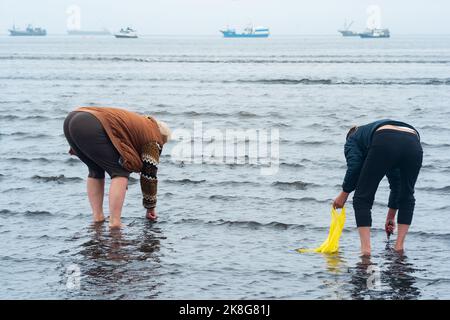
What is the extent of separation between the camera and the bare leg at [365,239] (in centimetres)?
873

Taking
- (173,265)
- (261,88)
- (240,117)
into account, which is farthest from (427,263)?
(261,88)

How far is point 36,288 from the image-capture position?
7.80 metres

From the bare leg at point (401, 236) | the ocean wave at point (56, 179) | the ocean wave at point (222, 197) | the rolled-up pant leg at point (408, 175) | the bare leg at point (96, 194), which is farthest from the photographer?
the ocean wave at point (56, 179)

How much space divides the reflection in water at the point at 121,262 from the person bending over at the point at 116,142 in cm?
41

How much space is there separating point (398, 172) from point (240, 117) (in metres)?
16.4

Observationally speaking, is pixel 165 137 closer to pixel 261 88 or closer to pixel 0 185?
pixel 0 185

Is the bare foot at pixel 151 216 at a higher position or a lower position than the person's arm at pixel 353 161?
lower

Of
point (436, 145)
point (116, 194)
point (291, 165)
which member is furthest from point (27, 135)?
point (116, 194)

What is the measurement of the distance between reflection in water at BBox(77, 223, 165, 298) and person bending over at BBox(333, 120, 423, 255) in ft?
7.33

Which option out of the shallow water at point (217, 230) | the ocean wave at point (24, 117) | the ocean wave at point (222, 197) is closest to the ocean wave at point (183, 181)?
the shallow water at point (217, 230)

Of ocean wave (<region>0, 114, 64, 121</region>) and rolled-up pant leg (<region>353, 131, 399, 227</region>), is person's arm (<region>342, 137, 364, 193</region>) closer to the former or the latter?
rolled-up pant leg (<region>353, 131, 399, 227</region>)

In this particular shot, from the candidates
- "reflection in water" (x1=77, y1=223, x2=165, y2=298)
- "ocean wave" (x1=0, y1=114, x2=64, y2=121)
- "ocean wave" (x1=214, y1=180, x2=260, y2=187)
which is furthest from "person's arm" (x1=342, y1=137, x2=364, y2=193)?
"ocean wave" (x1=0, y1=114, x2=64, y2=121)

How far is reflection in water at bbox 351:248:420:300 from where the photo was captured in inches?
300

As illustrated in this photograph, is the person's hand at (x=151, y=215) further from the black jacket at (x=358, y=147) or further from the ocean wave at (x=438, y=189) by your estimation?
the ocean wave at (x=438, y=189)
